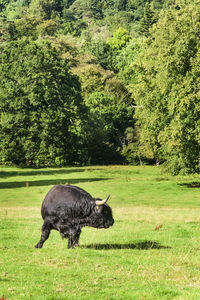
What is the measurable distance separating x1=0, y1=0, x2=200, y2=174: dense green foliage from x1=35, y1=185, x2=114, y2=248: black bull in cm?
2551

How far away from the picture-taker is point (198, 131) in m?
39.8

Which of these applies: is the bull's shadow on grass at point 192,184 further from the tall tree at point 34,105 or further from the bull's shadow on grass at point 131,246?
the bull's shadow on grass at point 131,246

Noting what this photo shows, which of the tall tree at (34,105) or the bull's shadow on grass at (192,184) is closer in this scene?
the bull's shadow on grass at (192,184)

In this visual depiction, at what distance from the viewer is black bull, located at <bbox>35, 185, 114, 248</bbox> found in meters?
14.6

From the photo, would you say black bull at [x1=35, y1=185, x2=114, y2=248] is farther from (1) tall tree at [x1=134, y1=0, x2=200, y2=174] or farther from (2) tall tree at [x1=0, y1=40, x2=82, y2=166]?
(2) tall tree at [x1=0, y1=40, x2=82, y2=166]

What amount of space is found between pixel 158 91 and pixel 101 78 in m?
48.5

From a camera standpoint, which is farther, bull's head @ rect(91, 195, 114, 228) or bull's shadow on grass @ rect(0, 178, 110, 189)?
bull's shadow on grass @ rect(0, 178, 110, 189)

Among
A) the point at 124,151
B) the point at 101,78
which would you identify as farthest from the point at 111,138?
the point at 101,78

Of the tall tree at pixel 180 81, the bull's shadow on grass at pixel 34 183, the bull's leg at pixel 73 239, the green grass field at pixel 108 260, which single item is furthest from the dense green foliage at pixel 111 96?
the bull's leg at pixel 73 239

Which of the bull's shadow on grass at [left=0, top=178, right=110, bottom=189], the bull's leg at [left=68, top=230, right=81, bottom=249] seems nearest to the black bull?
the bull's leg at [left=68, top=230, right=81, bottom=249]

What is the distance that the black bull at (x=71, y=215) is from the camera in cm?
1460

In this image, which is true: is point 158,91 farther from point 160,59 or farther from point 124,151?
point 124,151

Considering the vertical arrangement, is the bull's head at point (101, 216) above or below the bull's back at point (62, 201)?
below

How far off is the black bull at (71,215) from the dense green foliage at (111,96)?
83.7ft
